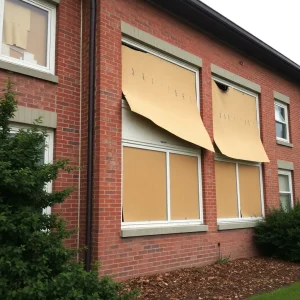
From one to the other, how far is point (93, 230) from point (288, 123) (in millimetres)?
9214

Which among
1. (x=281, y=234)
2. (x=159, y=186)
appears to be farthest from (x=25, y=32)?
(x=281, y=234)

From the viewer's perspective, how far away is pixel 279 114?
13281 mm

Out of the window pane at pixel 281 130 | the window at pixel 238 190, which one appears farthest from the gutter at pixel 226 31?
the window at pixel 238 190

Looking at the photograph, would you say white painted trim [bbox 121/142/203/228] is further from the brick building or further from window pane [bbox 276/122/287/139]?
window pane [bbox 276/122/287/139]

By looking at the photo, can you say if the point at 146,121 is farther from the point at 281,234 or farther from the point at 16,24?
the point at 281,234

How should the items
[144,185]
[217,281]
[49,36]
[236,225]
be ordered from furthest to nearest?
[236,225] < [144,185] < [217,281] < [49,36]

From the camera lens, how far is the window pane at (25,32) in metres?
6.87

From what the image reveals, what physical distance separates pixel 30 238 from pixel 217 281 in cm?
462

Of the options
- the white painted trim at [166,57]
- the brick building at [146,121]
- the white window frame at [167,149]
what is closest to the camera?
the brick building at [146,121]

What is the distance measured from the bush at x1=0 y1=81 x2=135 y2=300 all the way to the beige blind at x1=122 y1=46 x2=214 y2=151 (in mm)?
3342

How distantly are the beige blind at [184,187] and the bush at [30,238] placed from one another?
422 centimetres

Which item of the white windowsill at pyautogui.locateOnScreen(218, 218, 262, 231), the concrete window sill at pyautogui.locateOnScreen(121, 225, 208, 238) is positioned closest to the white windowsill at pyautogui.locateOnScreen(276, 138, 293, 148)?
the white windowsill at pyautogui.locateOnScreen(218, 218, 262, 231)

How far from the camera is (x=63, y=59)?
291 inches

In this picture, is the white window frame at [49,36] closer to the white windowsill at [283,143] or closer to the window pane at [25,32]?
the window pane at [25,32]
